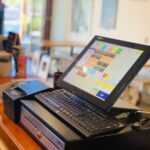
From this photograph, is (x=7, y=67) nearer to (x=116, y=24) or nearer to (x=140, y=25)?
(x=140, y=25)

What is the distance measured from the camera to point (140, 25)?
4930mm

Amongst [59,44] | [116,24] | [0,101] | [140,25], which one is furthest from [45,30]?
[0,101]

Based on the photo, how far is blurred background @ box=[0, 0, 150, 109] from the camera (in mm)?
4820

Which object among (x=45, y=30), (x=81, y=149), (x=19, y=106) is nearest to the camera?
(x=81, y=149)

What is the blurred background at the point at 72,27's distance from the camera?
15.8 ft

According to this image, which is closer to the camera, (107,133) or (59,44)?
(107,133)

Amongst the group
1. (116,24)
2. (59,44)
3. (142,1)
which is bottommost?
(59,44)

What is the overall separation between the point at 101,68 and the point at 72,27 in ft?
18.9

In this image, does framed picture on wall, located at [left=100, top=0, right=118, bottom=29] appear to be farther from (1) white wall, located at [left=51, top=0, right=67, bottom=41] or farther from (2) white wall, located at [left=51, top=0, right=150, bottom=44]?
(1) white wall, located at [left=51, top=0, right=67, bottom=41]

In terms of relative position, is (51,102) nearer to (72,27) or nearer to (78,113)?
(78,113)

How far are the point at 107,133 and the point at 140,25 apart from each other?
4.31 meters

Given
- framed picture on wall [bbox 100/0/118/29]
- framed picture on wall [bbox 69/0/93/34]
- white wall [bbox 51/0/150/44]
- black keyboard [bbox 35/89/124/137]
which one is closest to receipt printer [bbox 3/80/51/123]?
black keyboard [bbox 35/89/124/137]

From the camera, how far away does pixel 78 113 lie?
97cm

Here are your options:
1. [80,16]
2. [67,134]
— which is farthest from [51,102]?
[80,16]
